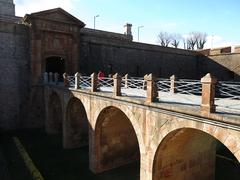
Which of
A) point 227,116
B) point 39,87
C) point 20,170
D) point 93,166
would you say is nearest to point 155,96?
point 227,116

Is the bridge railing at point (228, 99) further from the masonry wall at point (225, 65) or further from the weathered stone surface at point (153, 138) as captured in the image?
the masonry wall at point (225, 65)

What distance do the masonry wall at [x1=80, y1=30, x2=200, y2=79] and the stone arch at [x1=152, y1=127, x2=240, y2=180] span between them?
14566 millimetres

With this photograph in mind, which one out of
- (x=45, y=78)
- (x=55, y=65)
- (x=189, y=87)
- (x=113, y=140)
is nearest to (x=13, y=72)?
(x=45, y=78)

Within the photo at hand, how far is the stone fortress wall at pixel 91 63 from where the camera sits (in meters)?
20.0

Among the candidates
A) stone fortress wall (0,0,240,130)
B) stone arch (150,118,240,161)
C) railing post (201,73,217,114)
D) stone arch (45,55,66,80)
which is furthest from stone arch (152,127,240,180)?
stone arch (45,55,66,80)

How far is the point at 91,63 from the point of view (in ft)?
76.6

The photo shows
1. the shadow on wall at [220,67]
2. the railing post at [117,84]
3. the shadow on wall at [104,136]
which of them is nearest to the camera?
the railing post at [117,84]

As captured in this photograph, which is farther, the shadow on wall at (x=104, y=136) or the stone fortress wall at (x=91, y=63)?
the stone fortress wall at (x=91, y=63)

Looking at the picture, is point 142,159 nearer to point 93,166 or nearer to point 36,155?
point 93,166

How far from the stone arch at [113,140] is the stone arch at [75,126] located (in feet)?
11.9

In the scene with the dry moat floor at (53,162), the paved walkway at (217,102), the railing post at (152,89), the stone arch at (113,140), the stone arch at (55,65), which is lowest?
the dry moat floor at (53,162)

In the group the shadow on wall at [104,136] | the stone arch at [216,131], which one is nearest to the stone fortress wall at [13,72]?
the shadow on wall at [104,136]

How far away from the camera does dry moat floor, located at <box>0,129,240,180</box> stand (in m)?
13.0

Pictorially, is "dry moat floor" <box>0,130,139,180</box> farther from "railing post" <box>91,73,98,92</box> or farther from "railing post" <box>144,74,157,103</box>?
"railing post" <box>144,74,157,103</box>
